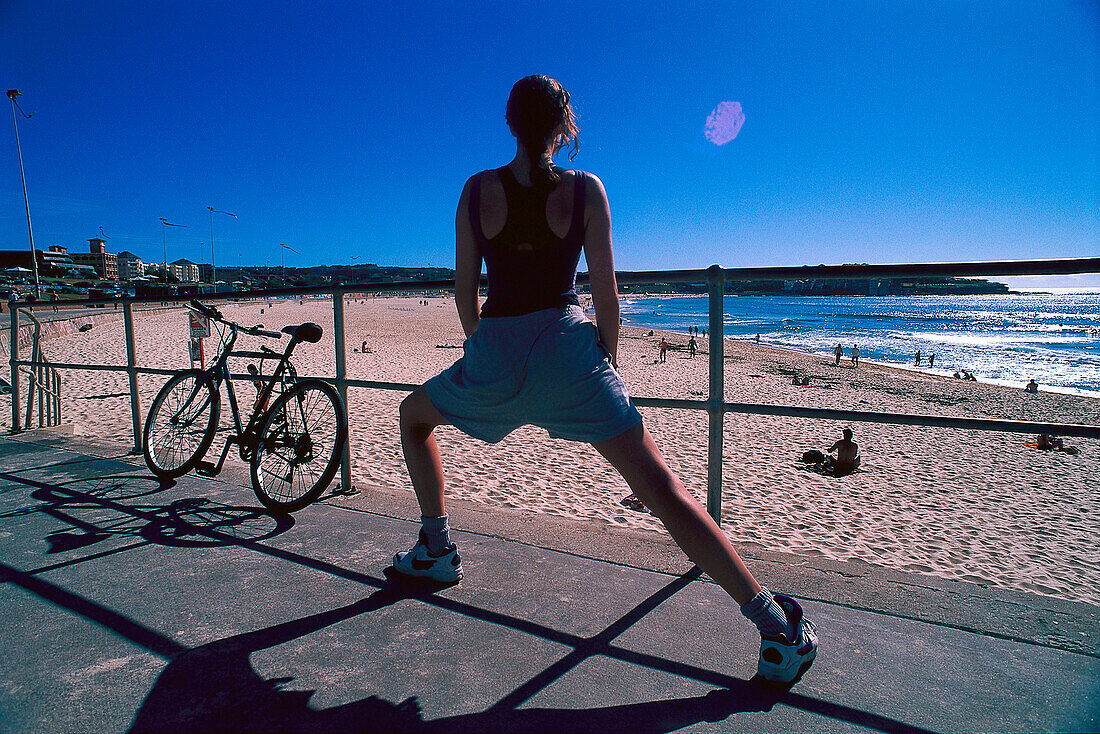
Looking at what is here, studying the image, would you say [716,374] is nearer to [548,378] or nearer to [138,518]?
[548,378]

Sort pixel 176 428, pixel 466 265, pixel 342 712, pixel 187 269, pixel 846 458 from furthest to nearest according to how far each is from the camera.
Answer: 1. pixel 187 269
2. pixel 846 458
3. pixel 176 428
4. pixel 466 265
5. pixel 342 712

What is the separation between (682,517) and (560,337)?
22.4 inches

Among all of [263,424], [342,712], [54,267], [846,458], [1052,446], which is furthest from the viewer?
[54,267]

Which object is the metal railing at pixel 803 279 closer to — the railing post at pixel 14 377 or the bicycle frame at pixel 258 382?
the bicycle frame at pixel 258 382

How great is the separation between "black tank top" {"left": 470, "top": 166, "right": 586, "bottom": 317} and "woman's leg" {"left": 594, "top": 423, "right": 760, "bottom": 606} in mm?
441

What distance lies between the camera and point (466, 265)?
5.70 ft

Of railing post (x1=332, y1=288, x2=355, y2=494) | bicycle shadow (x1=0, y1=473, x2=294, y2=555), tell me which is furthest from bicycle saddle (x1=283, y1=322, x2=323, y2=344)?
bicycle shadow (x1=0, y1=473, x2=294, y2=555)

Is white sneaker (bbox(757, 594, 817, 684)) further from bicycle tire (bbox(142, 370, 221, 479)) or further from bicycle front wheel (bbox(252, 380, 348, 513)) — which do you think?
bicycle tire (bbox(142, 370, 221, 479))

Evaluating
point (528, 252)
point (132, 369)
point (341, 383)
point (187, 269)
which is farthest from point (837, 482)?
point (187, 269)

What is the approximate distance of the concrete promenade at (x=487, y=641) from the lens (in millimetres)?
1442

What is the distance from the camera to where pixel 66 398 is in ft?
34.7

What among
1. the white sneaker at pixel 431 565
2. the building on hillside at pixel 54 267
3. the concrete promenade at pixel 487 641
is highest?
the building on hillside at pixel 54 267

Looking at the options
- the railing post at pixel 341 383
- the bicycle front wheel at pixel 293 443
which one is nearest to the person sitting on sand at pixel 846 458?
the railing post at pixel 341 383

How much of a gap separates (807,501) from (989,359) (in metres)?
30.5
